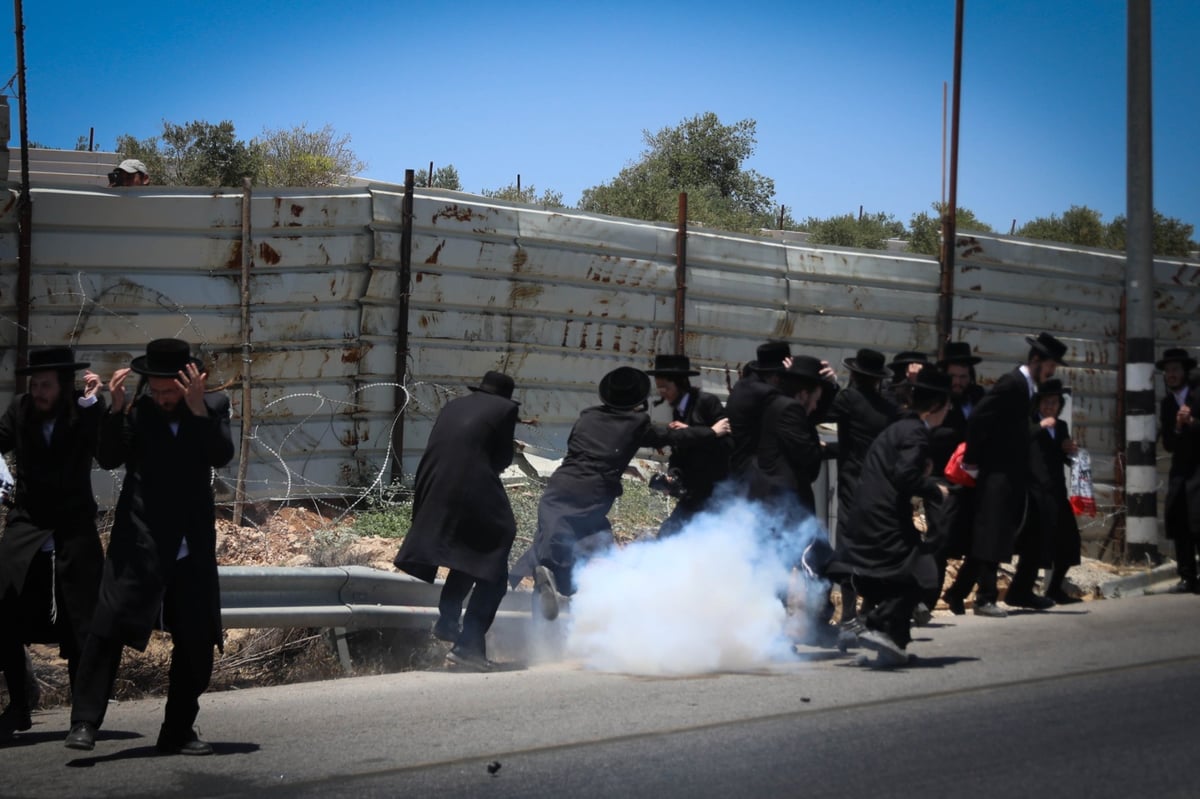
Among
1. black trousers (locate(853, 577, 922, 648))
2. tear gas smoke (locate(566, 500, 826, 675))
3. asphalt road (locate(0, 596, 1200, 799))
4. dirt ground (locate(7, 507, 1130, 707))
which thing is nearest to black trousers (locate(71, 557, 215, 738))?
asphalt road (locate(0, 596, 1200, 799))

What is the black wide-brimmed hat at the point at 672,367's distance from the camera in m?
9.23

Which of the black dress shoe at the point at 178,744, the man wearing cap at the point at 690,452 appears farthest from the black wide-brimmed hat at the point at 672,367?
the black dress shoe at the point at 178,744

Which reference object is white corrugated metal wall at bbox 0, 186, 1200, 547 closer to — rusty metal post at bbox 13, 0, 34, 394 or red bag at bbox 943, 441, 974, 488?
rusty metal post at bbox 13, 0, 34, 394

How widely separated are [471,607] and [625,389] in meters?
1.83

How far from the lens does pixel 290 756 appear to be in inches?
224

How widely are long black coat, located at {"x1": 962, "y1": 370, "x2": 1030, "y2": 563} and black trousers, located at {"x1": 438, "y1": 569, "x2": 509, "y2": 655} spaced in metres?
4.00

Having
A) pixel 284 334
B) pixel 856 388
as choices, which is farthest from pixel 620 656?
pixel 284 334

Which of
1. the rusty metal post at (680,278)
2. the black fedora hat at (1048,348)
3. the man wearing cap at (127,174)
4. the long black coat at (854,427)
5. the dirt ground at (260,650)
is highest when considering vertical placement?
the man wearing cap at (127,174)

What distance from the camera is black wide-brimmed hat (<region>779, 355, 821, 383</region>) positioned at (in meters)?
9.08

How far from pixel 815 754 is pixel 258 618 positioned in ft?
10.9

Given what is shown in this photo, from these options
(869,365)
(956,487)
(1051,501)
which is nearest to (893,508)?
(869,365)

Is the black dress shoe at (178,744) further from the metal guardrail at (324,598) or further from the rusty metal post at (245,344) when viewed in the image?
the rusty metal post at (245,344)

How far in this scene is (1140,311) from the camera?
12625 millimetres

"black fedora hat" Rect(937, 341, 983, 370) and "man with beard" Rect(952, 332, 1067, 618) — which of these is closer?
"man with beard" Rect(952, 332, 1067, 618)
